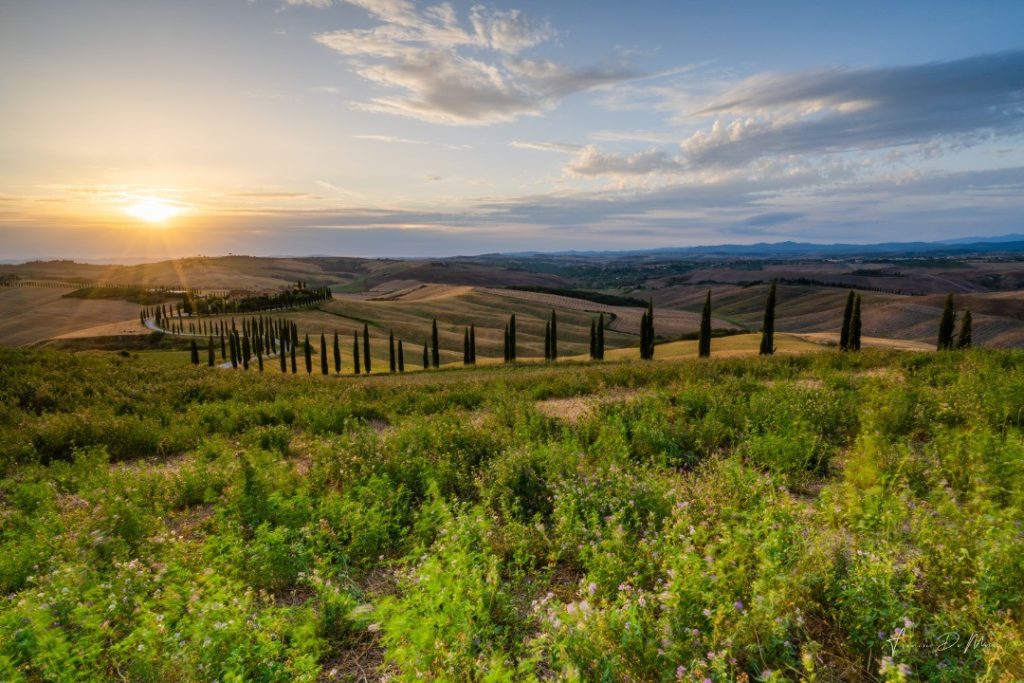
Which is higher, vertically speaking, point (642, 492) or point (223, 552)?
point (642, 492)

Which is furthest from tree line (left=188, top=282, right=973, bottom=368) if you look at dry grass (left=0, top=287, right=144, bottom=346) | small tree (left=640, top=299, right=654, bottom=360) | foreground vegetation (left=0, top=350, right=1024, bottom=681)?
dry grass (left=0, top=287, right=144, bottom=346)

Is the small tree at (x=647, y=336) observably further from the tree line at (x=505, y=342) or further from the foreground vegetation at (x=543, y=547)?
the foreground vegetation at (x=543, y=547)

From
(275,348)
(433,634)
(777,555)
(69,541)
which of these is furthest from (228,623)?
(275,348)

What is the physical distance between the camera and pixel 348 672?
15.4 feet

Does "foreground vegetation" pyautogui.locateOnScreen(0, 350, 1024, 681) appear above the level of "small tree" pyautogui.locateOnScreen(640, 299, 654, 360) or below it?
above

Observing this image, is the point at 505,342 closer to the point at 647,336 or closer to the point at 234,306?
the point at 647,336

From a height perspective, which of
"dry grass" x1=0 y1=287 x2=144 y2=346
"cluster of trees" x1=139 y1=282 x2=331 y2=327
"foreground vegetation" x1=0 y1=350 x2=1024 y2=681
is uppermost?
"foreground vegetation" x1=0 y1=350 x2=1024 y2=681

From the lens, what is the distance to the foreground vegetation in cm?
411

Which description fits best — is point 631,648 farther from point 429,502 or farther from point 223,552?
point 223,552

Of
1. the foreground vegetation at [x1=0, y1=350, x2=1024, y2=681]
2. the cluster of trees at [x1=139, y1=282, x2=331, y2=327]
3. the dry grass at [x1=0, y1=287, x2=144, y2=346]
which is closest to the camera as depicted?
the foreground vegetation at [x1=0, y1=350, x2=1024, y2=681]

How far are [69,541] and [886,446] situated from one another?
1177 centimetres
